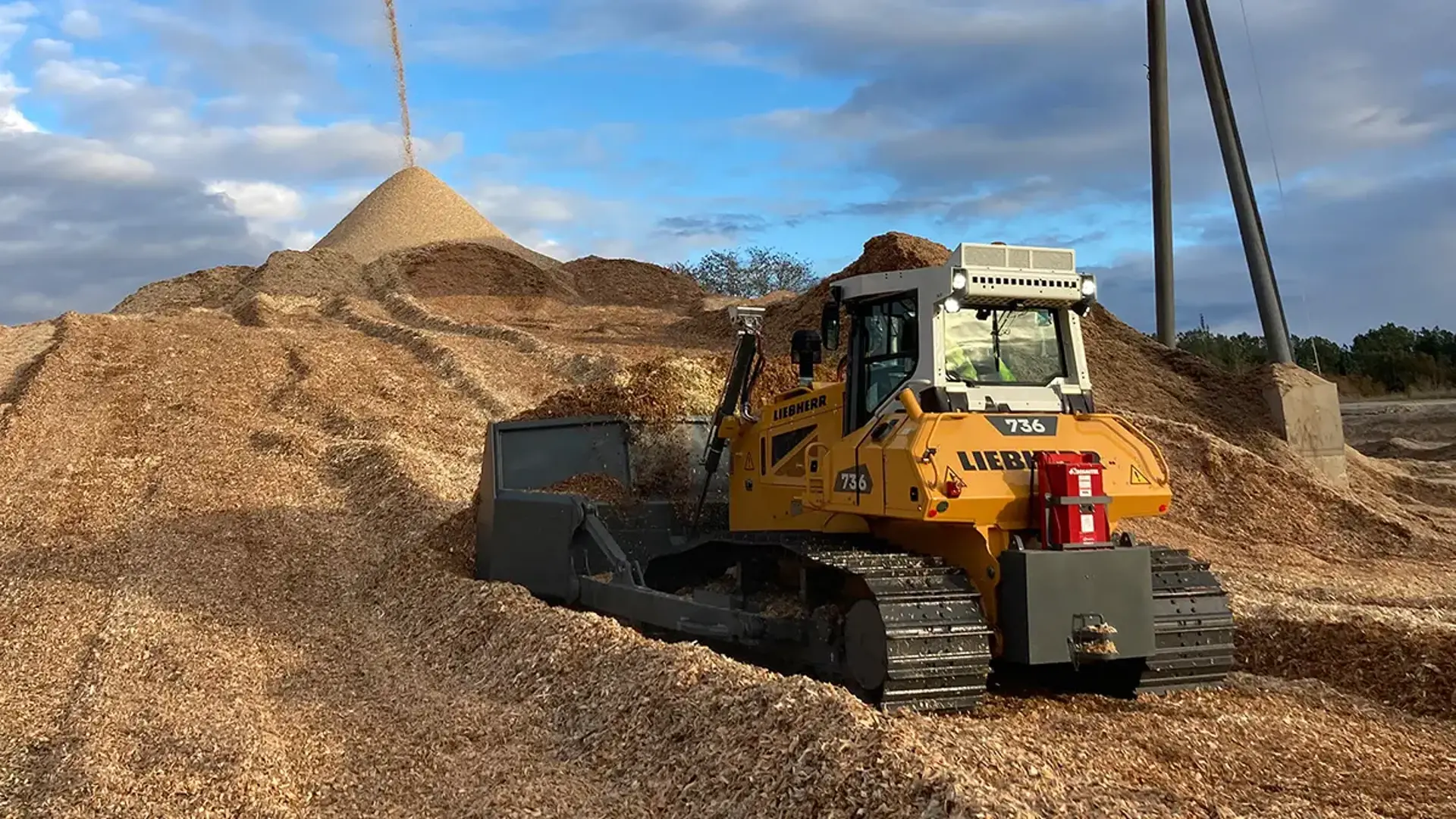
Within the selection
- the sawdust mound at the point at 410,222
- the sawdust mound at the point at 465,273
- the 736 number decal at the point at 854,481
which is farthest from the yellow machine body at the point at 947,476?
the sawdust mound at the point at 410,222

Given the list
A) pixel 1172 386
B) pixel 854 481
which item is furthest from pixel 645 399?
pixel 1172 386

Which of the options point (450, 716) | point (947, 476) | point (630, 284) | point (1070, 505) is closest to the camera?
point (947, 476)

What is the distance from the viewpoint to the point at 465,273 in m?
36.4

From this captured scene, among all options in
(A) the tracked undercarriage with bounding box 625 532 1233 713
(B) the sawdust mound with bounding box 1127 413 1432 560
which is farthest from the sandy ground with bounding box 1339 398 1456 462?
(A) the tracked undercarriage with bounding box 625 532 1233 713

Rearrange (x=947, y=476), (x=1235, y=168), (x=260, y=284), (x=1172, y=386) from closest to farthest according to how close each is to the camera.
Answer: (x=947, y=476) < (x=1172, y=386) < (x=1235, y=168) < (x=260, y=284)

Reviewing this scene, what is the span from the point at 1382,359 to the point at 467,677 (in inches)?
1581

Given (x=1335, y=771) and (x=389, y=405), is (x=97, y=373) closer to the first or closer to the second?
(x=389, y=405)

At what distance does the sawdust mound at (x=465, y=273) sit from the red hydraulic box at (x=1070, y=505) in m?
29.0

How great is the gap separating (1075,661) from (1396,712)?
2245 mm

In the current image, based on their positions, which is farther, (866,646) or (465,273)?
(465,273)

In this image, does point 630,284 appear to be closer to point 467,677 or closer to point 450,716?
point 467,677

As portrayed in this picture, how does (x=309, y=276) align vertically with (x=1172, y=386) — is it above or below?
above

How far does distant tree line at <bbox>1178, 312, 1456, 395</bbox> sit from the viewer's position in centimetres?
3888

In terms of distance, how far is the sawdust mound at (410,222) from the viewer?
42562 mm
